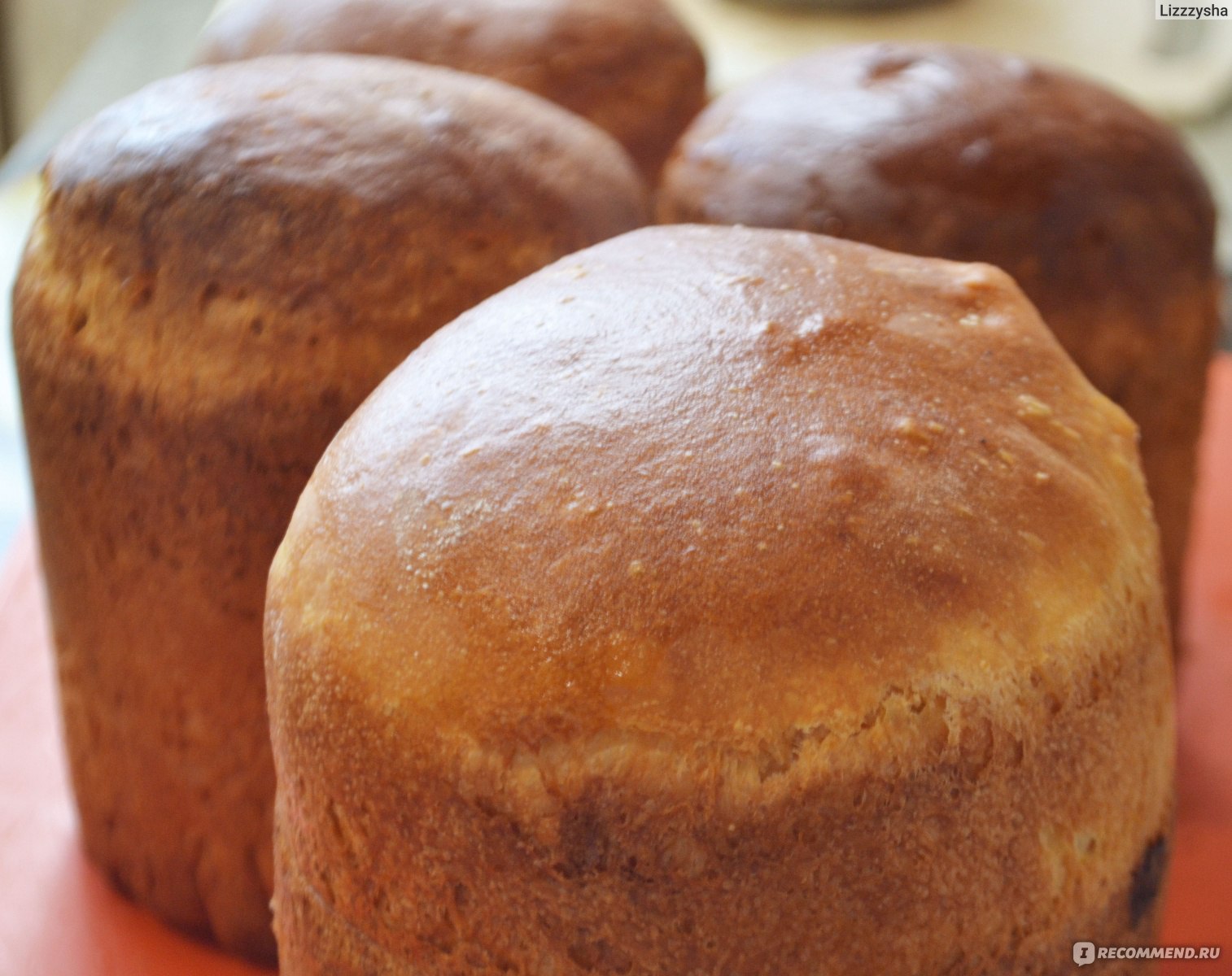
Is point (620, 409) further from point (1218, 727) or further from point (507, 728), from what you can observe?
point (1218, 727)

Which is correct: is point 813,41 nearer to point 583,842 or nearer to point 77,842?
point 77,842

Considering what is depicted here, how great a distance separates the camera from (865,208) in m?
1.33

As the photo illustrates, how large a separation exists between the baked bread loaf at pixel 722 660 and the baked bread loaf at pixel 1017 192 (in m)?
0.50

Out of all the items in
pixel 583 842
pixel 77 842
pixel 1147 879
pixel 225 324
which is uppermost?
pixel 225 324

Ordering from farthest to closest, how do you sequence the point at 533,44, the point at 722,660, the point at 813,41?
the point at 813,41, the point at 533,44, the point at 722,660

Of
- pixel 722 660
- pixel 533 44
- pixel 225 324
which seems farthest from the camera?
pixel 533 44

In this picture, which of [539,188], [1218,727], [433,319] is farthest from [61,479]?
[1218,727]

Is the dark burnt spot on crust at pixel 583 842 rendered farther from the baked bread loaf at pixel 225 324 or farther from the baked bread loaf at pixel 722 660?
the baked bread loaf at pixel 225 324

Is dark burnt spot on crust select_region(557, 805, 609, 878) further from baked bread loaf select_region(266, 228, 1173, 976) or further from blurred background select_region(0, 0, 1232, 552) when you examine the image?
blurred background select_region(0, 0, 1232, 552)

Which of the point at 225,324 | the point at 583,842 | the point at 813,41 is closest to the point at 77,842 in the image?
the point at 225,324

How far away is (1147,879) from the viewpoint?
864mm

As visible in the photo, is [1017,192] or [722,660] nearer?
[722,660]

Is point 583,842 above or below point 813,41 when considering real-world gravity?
above

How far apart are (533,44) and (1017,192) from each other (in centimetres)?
58
